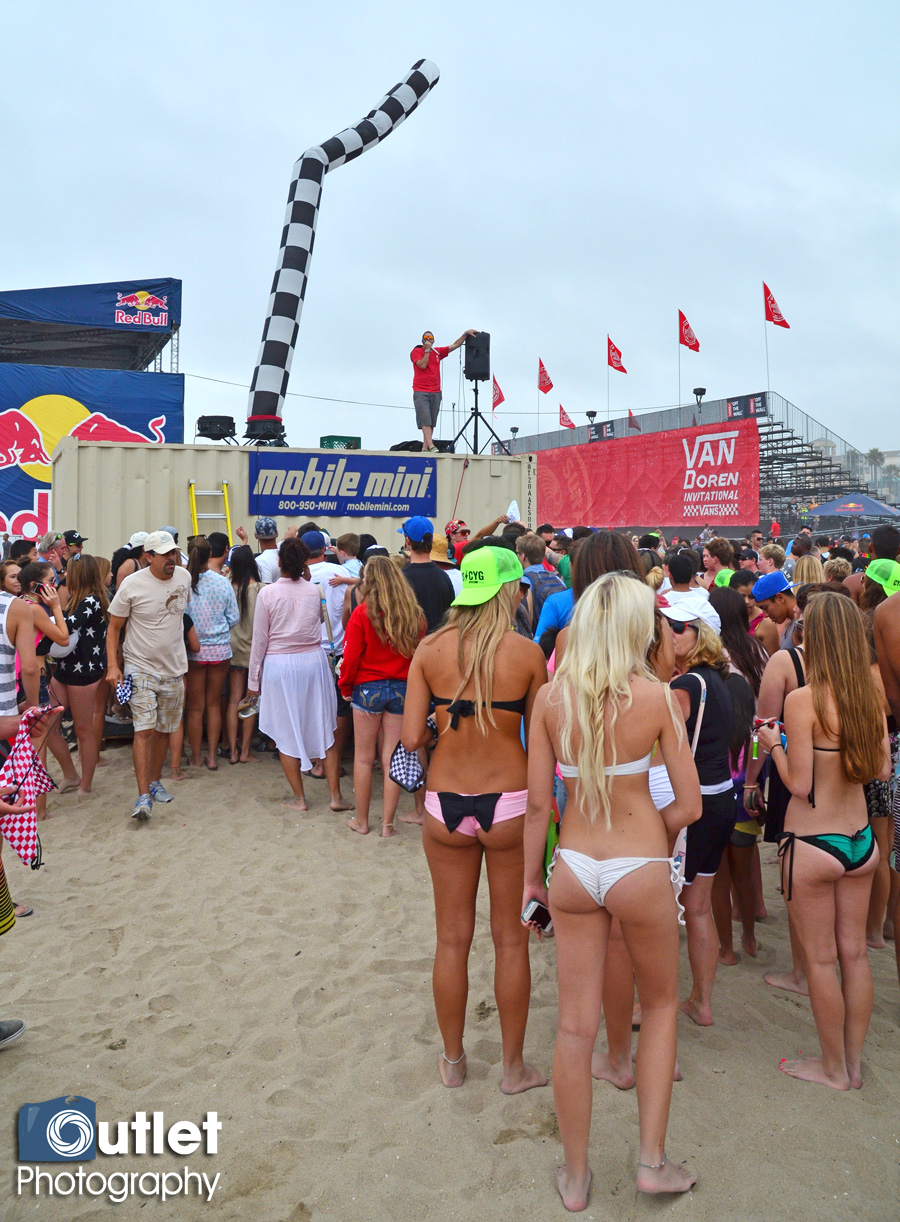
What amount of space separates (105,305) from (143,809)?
18.7m

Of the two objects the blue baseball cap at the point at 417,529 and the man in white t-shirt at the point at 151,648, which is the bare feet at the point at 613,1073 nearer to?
the blue baseball cap at the point at 417,529

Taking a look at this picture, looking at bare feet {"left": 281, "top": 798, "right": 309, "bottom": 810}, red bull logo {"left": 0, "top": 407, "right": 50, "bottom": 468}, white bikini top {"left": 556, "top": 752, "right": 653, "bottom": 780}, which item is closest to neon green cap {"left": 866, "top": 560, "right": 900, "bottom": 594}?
white bikini top {"left": 556, "top": 752, "right": 653, "bottom": 780}

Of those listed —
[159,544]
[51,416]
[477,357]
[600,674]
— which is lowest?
[600,674]

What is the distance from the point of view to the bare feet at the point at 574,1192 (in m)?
2.14

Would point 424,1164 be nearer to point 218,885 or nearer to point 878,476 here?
point 218,885

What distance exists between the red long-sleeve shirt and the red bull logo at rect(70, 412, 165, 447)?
1604cm

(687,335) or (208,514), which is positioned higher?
(687,335)

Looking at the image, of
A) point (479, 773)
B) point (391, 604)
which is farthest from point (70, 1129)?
point (391, 604)

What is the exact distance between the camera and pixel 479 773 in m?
2.46

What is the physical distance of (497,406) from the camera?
32.9 metres

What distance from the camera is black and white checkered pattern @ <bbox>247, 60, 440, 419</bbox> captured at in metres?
11.2

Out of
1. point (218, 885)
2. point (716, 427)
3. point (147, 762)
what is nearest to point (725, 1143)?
point (218, 885)

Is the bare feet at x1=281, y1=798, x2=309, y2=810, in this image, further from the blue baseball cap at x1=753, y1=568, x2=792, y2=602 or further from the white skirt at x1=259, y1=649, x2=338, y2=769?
the blue baseball cap at x1=753, y1=568, x2=792, y2=602

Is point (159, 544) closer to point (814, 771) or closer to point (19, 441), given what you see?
point (814, 771)
